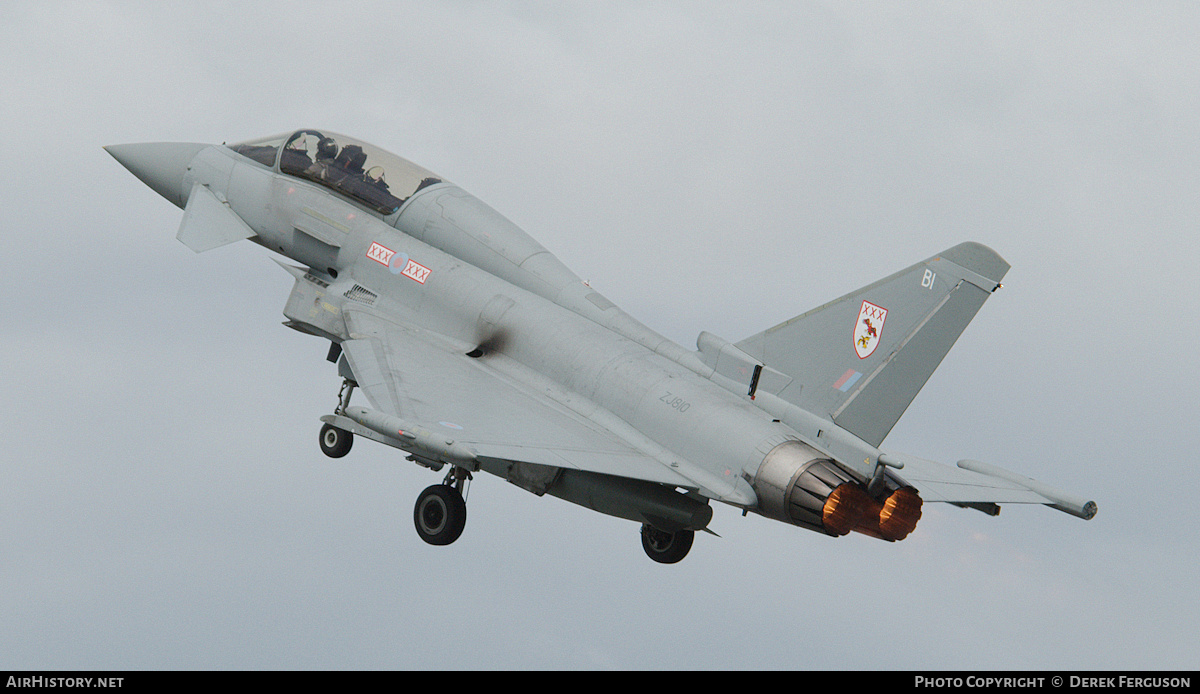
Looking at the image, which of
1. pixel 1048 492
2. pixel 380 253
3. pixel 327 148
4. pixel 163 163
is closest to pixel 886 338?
pixel 1048 492

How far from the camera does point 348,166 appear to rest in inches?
635

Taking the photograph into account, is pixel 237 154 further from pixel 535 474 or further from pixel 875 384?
pixel 875 384

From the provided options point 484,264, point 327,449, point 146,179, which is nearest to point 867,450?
point 484,264

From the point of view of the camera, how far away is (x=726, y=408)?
12602mm

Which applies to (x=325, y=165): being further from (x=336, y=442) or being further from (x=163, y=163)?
(x=336, y=442)

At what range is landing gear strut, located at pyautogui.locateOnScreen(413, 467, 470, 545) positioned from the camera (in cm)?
1353

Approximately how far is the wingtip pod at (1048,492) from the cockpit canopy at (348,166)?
24.3ft

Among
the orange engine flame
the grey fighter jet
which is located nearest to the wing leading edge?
the grey fighter jet

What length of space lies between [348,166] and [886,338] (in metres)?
7.44

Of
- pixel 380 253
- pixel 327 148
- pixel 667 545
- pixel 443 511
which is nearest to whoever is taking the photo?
pixel 443 511

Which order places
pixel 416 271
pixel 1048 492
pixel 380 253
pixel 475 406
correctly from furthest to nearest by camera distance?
1. pixel 380 253
2. pixel 416 271
3. pixel 1048 492
4. pixel 475 406

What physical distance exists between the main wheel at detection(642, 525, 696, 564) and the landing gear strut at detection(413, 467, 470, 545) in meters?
2.27

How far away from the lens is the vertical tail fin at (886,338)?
39.4 feet

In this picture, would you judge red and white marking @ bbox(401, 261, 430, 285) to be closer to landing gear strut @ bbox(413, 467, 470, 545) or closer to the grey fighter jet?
the grey fighter jet
